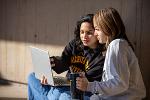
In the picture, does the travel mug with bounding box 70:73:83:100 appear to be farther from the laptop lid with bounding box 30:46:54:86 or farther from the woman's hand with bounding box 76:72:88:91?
the laptop lid with bounding box 30:46:54:86

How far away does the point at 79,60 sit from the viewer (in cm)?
328

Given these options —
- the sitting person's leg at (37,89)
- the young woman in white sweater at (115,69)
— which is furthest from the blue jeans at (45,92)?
the young woman in white sweater at (115,69)

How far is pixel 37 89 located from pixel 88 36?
26.0 inches

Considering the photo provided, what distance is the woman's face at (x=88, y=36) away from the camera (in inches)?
122

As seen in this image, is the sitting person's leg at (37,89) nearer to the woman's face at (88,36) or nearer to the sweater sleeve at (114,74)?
the woman's face at (88,36)

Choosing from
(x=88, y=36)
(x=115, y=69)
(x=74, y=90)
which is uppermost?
(x=88, y=36)

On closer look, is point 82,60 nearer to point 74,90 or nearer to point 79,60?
point 79,60

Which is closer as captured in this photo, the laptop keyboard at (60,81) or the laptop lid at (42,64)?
the laptop lid at (42,64)

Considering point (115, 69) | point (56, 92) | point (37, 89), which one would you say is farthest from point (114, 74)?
point (37, 89)

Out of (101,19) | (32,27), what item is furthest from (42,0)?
(101,19)

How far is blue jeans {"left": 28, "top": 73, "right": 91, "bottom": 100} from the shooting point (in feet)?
9.44

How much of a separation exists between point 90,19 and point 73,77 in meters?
0.92

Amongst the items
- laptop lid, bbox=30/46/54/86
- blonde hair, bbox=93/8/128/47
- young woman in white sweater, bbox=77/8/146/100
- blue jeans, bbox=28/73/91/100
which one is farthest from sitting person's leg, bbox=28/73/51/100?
blonde hair, bbox=93/8/128/47

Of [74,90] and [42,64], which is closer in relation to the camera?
[74,90]
